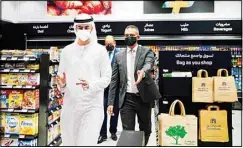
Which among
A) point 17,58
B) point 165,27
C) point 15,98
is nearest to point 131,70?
point 17,58

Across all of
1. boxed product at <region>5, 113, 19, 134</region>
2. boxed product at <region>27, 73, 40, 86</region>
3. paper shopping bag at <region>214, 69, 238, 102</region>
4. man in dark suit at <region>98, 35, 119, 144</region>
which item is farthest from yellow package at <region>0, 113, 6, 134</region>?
paper shopping bag at <region>214, 69, 238, 102</region>

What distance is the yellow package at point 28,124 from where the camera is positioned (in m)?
4.41

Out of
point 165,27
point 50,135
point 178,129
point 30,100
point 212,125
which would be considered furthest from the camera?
point 165,27

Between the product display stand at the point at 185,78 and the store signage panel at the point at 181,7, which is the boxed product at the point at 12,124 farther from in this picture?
the store signage panel at the point at 181,7

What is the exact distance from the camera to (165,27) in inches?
348

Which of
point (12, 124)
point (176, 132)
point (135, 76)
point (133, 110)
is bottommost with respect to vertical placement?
point (12, 124)

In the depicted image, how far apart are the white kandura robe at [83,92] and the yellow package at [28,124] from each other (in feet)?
5.00

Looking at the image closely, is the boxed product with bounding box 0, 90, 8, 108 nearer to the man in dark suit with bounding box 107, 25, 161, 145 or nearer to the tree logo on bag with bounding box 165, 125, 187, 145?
the man in dark suit with bounding box 107, 25, 161, 145

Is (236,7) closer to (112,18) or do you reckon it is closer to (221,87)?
(112,18)

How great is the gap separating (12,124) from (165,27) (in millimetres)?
5734

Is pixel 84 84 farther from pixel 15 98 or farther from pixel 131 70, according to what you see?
pixel 15 98

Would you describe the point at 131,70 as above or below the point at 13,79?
above

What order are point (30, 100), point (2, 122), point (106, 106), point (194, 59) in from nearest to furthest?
point (194, 59)
point (30, 100)
point (2, 122)
point (106, 106)

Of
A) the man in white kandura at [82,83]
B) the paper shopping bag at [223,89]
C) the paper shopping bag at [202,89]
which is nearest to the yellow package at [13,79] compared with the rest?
the man in white kandura at [82,83]
